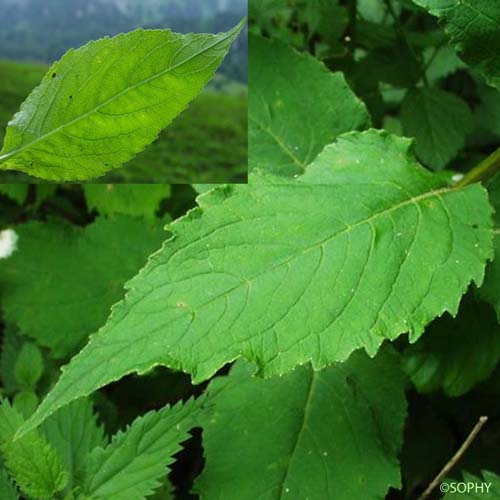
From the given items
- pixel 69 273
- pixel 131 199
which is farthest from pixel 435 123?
pixel 69 273

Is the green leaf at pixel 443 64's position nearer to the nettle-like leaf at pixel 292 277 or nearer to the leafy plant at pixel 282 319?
the leafy plant at pixel 282 319

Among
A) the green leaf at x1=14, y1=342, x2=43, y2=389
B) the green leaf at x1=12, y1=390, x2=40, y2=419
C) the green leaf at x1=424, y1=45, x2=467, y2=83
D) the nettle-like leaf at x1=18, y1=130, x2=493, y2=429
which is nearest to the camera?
the nettle-like leaf at x1=18, y1=130, x2=493, y2=429

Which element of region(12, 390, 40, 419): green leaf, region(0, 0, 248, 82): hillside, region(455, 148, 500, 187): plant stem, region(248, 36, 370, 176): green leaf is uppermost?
region(0, 0, 248, 82): hillside

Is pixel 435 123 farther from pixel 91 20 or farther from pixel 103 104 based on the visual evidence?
pixel 103 104

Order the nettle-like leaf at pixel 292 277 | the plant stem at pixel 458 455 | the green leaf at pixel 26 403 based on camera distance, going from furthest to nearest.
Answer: the green leaf at pixel 26 403 < the plant stem at pixel 458 455 < the nettle-like leaf at pixel 292 277

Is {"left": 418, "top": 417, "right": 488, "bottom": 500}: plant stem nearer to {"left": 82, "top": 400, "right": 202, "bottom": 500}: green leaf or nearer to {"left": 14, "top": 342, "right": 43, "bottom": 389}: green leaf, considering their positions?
{"left": 82, "top": 400, "right": 202, "bottom": 500}: green leaf

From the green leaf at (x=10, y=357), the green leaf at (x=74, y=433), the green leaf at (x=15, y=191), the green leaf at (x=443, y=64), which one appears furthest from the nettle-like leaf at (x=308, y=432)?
the green leaf at (x=443, y=64)

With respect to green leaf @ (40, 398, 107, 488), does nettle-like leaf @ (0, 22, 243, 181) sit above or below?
above

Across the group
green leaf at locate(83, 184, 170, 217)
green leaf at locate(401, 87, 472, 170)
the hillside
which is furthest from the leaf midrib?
green leaf at locate(401, 87, 472, 170)
